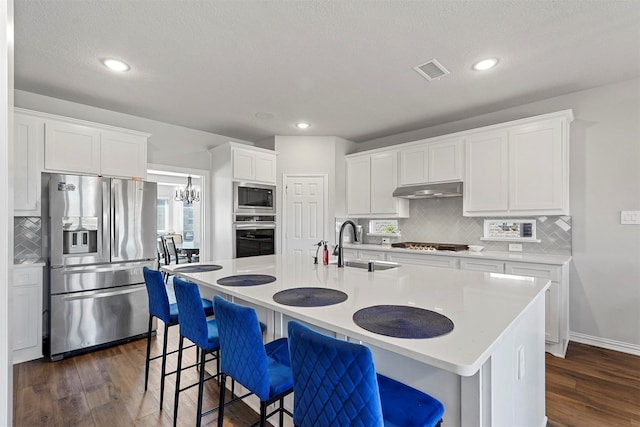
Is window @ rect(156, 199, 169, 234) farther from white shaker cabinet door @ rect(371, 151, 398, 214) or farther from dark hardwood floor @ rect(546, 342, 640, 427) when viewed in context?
dark hardwood floor @ rect(546, 342, 640, 427)

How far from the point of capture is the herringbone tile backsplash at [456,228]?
129 inches

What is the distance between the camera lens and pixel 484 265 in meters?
3.25

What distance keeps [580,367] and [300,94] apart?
141 inches

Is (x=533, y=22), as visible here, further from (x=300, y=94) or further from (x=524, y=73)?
(x=300, y=94)

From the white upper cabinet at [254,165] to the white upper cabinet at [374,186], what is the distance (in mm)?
1251

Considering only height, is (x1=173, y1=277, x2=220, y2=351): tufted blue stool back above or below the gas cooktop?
below

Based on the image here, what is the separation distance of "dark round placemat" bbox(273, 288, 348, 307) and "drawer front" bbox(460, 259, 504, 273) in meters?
2.32

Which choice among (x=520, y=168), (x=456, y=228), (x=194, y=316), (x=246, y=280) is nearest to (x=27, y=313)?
(x=194, y=316)

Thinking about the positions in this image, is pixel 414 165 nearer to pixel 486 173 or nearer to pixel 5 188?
pixel 486 173

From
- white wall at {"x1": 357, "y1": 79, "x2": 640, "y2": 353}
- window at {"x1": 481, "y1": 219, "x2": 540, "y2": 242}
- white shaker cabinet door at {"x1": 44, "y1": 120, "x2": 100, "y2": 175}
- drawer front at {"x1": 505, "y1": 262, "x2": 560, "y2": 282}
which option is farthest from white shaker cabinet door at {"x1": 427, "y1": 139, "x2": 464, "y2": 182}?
white shaker cabinet door at {"x1": 44, "y1": 120, "x2": 100, "y2": 175}

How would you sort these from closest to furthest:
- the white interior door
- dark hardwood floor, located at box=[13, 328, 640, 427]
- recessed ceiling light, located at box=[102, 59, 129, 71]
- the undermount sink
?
1. dark hardwood floor, located at box=[13, 328, 640, 427]
2. the undermount sink
3. recessed ceiling light, located at box=[102, 59, 129, 71]
4. the white interior door

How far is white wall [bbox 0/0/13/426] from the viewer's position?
0.50 metres

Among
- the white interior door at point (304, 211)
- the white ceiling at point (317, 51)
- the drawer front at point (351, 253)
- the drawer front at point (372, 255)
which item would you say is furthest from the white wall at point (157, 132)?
the drawer front at point (372, 255)

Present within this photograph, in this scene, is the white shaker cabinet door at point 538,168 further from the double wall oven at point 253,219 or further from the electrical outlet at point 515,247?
the double wall oven at point 253,219
